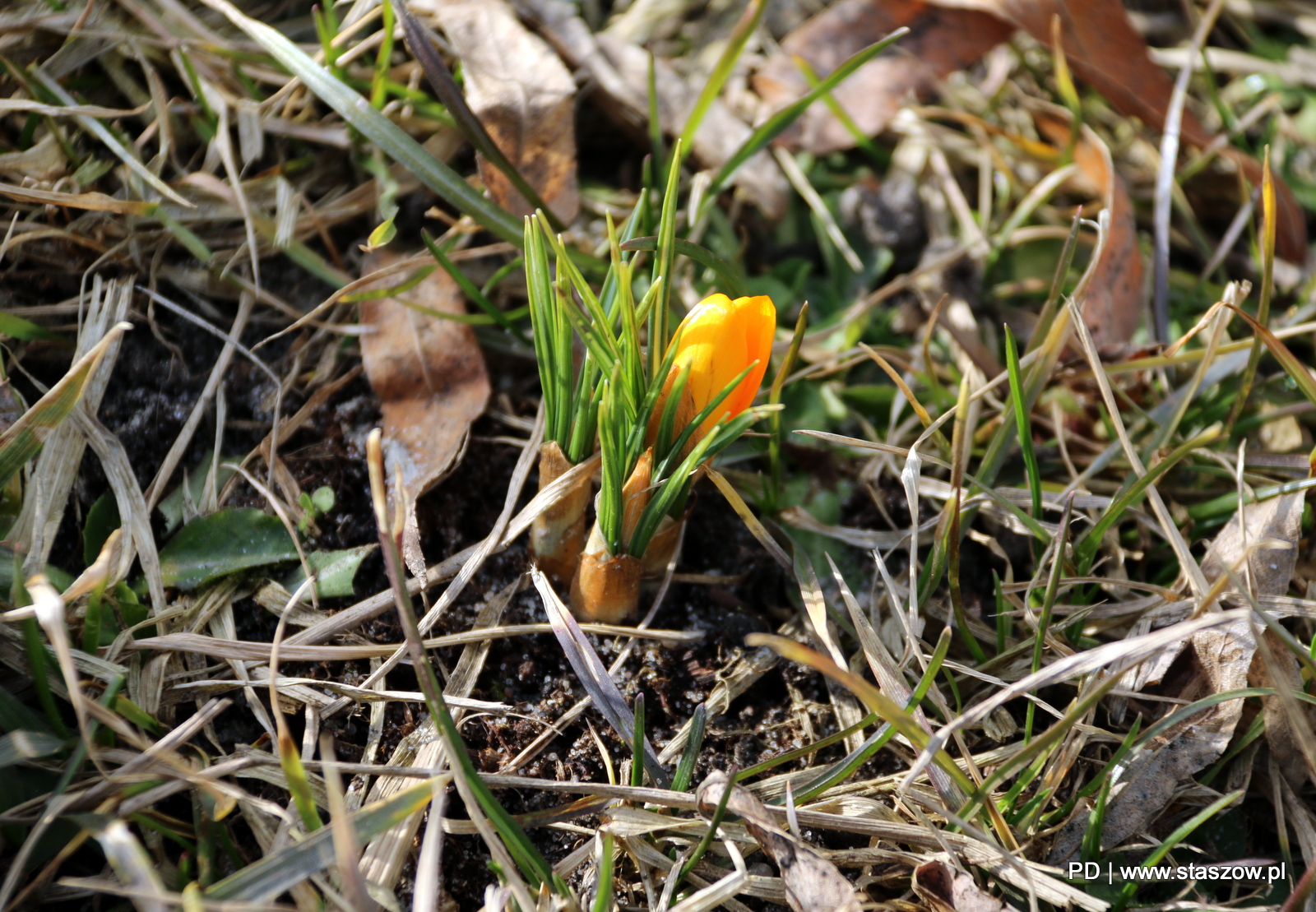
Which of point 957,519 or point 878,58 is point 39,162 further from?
point 878,58

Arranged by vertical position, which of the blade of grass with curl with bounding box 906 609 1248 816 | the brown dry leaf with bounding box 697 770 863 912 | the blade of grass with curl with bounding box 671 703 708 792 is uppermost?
the blade of grass with curl with bounding box 906 609 1248 816

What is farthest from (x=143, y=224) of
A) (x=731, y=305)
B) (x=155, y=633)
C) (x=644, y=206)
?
(x=731, y=305)

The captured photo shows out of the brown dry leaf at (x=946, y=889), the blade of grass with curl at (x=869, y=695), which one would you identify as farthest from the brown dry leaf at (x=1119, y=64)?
the brown dry leaf at (x=946, y=889)

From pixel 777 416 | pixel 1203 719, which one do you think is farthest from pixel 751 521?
pixel 1203 719

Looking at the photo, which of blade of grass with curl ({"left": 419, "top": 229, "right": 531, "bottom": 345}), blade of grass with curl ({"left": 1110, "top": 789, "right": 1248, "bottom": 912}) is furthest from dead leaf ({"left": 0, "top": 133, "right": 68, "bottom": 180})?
blade of grass with curl ({"left": 1110, "top": 789, "right": 1248, "bottom": 912})

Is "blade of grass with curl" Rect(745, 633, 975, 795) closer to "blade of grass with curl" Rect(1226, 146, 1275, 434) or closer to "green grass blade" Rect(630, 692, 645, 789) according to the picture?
"green grass blade" Rect(630, 692, 645, 789)
